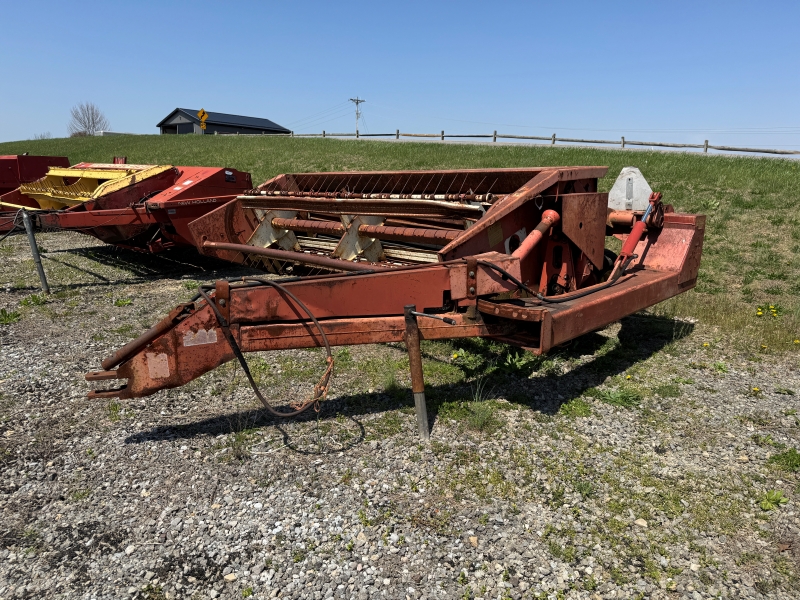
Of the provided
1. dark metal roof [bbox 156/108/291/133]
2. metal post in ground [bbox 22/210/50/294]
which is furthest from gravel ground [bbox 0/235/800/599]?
dark metal roof [bbox 156/108/291/133]

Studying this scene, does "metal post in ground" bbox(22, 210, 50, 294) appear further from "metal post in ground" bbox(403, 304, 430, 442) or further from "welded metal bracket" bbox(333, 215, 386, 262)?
"metal post in ground" bbox(403, 304, 430, 442)

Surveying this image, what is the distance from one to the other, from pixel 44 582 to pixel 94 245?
10054mm

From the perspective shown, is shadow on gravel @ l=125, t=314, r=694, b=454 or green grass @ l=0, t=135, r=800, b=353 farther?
green grass @ l=0, t=135, r=800, b=353

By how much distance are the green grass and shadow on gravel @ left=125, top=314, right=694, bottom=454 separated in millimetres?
1201

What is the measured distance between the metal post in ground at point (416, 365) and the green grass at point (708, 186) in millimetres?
3628

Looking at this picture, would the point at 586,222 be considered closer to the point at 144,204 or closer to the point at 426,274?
the point at 426,274

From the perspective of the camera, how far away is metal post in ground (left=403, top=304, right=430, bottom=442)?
3.42m

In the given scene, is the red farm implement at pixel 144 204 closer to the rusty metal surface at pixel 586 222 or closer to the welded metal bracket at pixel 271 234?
the welded metal bracket at pixel 271 234

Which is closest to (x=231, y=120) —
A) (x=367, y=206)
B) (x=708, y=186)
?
(x=708, y=186)

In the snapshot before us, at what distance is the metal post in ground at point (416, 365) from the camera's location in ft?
11.2

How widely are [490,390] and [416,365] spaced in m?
1.16

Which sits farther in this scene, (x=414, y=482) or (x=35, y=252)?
(x=35, y=252)

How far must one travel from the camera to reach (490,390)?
175 inches

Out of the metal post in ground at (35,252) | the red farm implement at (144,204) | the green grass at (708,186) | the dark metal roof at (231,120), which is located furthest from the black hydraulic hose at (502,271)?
the dark metal roof at (231,120)
